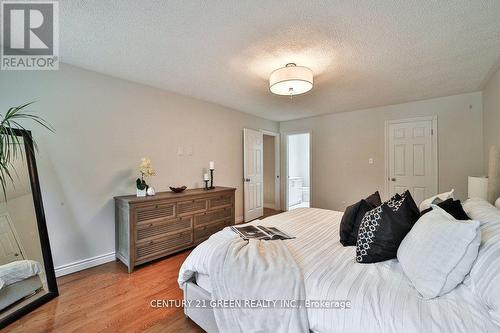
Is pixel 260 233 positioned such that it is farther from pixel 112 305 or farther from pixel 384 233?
pixel 112 305

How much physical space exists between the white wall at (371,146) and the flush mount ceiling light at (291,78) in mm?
2537

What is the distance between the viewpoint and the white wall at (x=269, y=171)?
5.77 meters

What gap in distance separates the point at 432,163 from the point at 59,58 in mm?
5467

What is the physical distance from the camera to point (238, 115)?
4.43 m

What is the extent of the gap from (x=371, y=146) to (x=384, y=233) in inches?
133

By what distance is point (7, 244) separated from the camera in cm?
183

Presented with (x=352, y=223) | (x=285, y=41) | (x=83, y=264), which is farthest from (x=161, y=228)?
(x=285, y=41)

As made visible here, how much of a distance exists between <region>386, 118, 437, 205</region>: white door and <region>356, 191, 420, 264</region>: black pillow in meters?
3.04

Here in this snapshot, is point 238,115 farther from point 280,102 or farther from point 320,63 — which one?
point 320,63

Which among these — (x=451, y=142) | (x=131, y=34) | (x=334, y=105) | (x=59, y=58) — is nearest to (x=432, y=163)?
(x=451, y=142)

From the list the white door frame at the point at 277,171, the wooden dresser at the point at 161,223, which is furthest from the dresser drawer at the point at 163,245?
the white door frame at the point at 277,171

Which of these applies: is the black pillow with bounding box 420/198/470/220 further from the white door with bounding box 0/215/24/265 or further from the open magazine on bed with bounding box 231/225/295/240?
the white door with bounding box 0/215/24/265

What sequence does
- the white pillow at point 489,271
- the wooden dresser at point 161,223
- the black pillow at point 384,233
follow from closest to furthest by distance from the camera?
the white pillow at point 489,271 → the black pillow at point 384,233 → the wooden dresser at point 161,223

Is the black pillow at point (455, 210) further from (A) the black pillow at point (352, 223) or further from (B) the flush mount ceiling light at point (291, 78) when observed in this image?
(B) the flush mount ceiling light at point (291, 78)
